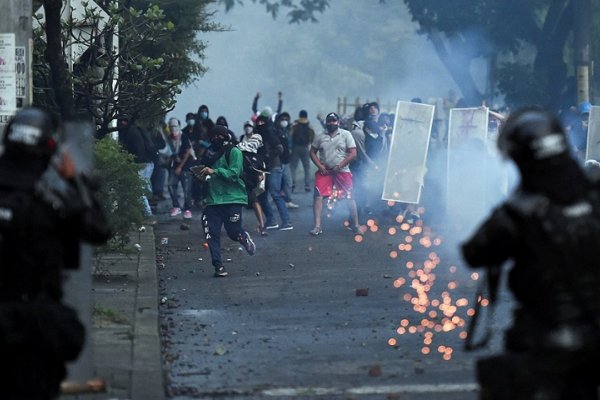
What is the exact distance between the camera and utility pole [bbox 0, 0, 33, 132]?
10844mm

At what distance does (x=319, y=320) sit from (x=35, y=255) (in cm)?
629

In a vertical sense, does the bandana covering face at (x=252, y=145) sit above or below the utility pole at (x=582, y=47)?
below

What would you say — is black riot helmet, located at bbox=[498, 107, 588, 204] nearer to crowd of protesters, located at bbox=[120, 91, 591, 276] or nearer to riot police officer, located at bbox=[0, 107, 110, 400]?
riot police officer, located at bbox=[0, 107, 110, 400]

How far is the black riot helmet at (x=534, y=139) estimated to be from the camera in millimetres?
5426

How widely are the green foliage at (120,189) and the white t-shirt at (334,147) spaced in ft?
20.0

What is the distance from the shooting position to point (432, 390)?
8734 mm

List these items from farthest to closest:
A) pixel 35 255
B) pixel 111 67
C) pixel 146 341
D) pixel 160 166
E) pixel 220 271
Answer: pixel 160 166 → pixel 111 67 → pixel 220 271 → pixel 146 341 → pixel 35 255

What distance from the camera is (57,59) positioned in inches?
557

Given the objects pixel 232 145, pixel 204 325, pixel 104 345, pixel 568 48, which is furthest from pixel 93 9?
pixel 568 48

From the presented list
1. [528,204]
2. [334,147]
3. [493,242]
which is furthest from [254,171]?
[528,204]

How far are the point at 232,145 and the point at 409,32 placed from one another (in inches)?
2686

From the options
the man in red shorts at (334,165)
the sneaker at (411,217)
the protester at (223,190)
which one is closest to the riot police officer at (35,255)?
the protester at (223,190)

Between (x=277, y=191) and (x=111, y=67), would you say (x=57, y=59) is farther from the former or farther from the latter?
(x=277, y=191)

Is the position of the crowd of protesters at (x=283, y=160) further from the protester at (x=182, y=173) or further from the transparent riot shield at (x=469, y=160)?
the transparent riot shield at (x=469, y=160)
